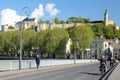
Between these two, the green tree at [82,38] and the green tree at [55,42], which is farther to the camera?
the green tree at [82,38]

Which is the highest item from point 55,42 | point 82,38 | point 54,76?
point 82,38

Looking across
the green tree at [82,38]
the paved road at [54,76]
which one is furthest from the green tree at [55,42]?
the paved road at [54,76]

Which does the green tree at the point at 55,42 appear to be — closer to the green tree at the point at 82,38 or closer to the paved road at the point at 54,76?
the green tree at the point at 82,38

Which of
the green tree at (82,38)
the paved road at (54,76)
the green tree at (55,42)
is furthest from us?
the green tree at (82,38)

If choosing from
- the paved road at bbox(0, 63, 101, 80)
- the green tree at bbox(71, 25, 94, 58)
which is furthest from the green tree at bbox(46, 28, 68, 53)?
the paved road at bbox(0, 63, 101, 80)

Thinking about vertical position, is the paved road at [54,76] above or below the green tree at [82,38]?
below

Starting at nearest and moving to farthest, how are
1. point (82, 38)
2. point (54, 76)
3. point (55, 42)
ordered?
point (54, 76) < point (55, 42) < point (82, 38)

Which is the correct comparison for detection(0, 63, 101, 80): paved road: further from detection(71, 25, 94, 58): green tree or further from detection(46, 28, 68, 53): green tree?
detection(71, 25, 94, 58): green tree

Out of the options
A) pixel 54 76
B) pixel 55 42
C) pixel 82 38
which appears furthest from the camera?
pixel 82 38

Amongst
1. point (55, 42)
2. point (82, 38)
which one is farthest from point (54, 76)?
point (82, 38)

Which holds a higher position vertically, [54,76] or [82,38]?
[82,38]

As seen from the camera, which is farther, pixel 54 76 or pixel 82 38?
pixel 82 38

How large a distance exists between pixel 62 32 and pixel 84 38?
8733mm

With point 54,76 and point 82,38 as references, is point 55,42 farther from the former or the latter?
point 54,76
